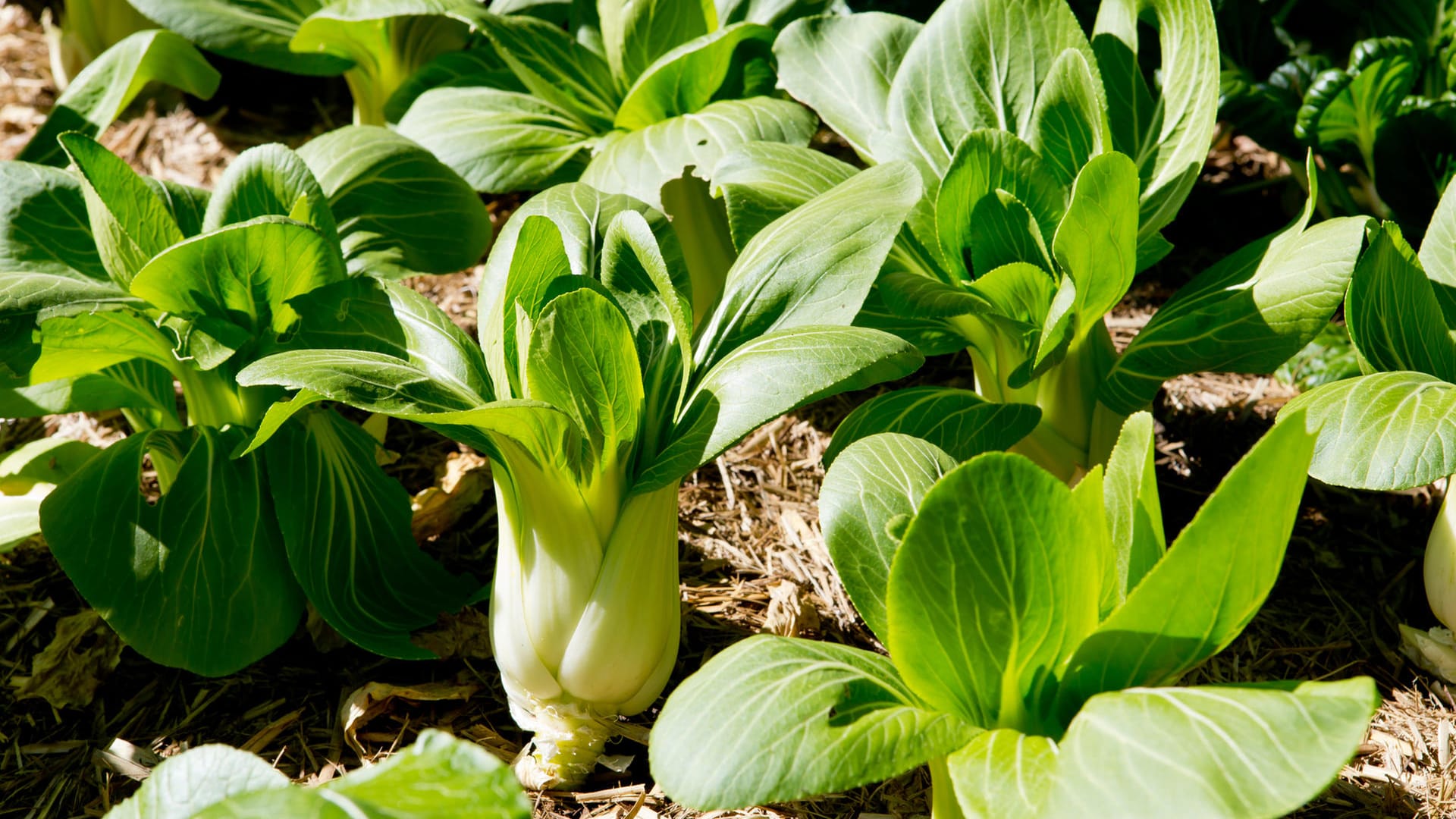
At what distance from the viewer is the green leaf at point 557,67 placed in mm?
2123

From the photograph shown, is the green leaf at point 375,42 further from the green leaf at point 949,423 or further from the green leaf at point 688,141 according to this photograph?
the green leaf at point 949,423

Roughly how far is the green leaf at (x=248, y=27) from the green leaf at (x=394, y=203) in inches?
21.1

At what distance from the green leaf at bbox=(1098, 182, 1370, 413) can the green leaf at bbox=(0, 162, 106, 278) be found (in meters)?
1.51

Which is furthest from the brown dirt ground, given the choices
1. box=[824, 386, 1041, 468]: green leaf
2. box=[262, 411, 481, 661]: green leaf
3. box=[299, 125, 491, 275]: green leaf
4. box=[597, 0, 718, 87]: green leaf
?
box=[597, 0, 718, 87]: green leaf

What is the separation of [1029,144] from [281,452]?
1181 millimetres

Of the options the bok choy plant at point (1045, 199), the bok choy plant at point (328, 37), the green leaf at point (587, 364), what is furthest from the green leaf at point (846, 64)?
the green leaf at point (587, 364)

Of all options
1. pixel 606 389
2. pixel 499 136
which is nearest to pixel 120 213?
pixel 499 136

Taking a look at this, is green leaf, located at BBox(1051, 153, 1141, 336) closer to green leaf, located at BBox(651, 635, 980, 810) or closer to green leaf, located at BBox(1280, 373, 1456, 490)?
green leaf, located at BBox(1280, 373, 1456, 490)

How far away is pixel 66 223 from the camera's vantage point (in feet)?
5.93

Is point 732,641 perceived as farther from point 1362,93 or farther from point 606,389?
point 1362,93

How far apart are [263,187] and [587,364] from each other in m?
0.66

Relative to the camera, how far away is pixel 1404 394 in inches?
60.0

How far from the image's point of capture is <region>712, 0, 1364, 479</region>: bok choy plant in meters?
1.59

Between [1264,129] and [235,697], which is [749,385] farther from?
[1264,129]
